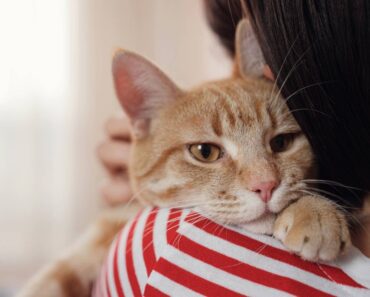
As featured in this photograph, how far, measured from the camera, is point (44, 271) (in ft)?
4.04

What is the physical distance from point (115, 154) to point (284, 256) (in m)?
0.78

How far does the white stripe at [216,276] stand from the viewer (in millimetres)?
766

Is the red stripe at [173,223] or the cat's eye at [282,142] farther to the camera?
the cat's eye at [282,142]

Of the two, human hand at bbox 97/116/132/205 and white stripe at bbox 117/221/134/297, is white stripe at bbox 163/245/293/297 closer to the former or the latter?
white stripe at bbox 117/221/134/297

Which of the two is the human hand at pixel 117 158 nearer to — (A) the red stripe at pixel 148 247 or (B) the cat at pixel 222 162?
(B) the cat at pixel 222 162

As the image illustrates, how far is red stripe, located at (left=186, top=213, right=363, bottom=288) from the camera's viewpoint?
788mm

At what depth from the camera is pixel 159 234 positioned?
853 mm

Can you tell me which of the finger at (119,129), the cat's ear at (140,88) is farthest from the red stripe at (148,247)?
the finger at (119,129)

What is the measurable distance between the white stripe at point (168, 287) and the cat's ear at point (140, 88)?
479 mm

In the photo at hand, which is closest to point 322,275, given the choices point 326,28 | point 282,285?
point 282,285

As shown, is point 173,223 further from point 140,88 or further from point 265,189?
point 140,88

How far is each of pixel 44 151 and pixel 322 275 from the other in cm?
245

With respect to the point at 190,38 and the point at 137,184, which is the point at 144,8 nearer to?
the point at 190,38

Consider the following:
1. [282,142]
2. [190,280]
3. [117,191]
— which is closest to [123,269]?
[190,280]
